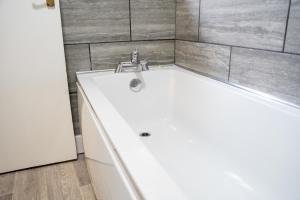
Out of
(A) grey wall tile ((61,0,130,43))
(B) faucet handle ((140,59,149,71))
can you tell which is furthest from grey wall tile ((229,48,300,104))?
(A) grey wall tile ((61,0,130,43))

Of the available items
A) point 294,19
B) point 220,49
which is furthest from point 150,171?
point 220,49

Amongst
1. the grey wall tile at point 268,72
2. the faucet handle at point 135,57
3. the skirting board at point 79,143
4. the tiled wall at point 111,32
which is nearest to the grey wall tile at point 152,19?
the tiled wall at point 111,32

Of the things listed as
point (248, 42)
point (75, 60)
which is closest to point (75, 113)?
point (75, 60)

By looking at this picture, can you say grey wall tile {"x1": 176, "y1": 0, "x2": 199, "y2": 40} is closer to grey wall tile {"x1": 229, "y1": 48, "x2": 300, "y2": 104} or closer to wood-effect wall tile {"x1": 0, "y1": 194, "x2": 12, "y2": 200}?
grey wall tile {"x1": 229, "y1": 48, "x2": 300, "y2": 104}

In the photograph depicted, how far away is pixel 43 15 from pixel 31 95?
47 centimetres

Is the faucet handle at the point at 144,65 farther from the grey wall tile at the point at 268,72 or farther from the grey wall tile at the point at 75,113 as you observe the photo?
the grey wall tile at the point at 268,72

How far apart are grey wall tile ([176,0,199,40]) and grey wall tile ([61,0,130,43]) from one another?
36 centimetres

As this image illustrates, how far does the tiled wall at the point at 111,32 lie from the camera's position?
1.55 m

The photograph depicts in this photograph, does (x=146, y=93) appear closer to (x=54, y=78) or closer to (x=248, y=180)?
(x=54, y=78)

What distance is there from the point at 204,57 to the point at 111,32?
64cm

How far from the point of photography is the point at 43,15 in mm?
1388

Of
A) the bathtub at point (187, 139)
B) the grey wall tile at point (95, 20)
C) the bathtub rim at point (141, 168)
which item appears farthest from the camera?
the grey wall tile at point (95, 20)

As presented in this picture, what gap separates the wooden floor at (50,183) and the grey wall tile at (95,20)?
0.83 meters

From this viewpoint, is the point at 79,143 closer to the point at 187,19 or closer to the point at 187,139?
the point at 187,139
